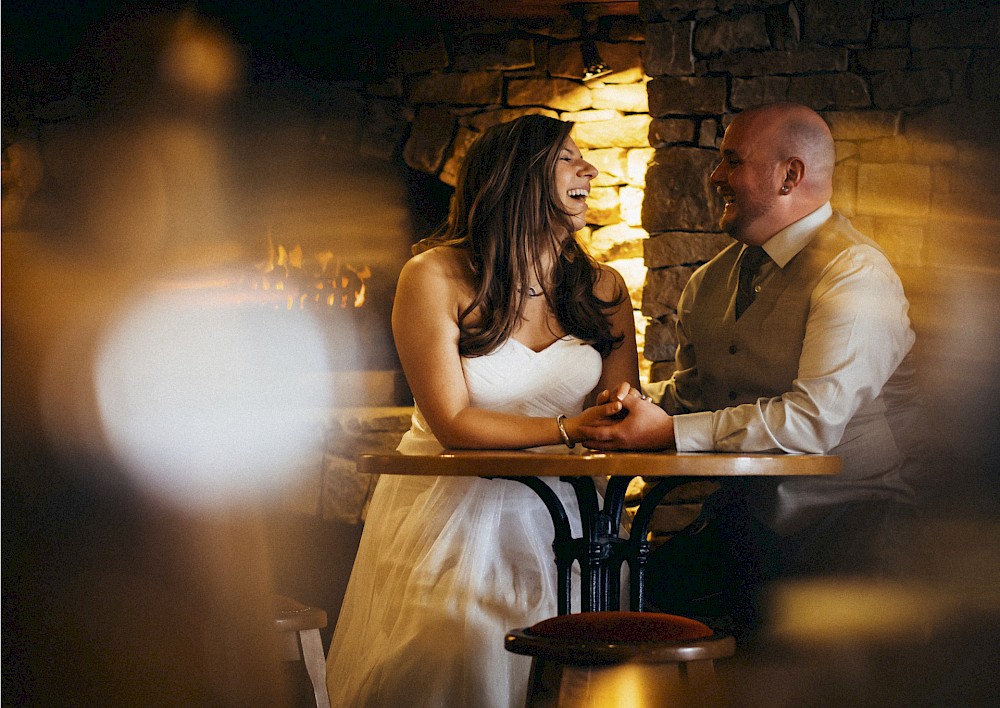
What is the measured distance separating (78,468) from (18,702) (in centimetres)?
197

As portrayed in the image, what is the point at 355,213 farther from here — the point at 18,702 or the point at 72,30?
the point at 18,702

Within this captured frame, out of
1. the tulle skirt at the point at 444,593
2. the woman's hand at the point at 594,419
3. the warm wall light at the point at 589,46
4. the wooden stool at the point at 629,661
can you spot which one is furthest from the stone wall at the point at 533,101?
the wooden stool at the point at 629,661

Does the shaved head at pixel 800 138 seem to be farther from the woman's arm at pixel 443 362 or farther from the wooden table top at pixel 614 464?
the wooden table top at pixel 614 464

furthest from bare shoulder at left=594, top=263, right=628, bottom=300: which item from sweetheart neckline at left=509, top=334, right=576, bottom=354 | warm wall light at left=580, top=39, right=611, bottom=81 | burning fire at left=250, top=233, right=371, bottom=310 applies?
burning fire at left=250, top=233, right=371, bottom=310

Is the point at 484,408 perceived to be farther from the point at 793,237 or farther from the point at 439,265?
the point at 793,237

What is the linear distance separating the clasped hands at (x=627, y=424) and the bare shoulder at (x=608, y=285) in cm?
61

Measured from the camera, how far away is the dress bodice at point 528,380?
7.53 feet

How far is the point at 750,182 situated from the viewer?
249 cm

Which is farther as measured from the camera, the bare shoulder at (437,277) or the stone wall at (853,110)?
the stone wall at (853,110)

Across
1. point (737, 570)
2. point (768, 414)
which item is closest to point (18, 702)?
point (737, 570)

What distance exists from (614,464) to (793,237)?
3.55ft

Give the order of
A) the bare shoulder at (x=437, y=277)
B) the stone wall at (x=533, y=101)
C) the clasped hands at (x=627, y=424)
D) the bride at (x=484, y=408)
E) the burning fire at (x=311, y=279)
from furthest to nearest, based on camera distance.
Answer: the burning fire at (x=311, y=279)
the stone wall at (x=533, y=101)
the bare shoulder at (x=437, y=277)
the bride at (x=484, y=408)
the clasped hands at (x=627, y=424)

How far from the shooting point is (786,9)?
3121mm

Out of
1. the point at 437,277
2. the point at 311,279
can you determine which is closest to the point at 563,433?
the point at 437,277
